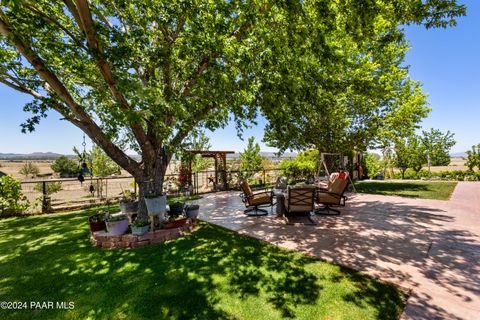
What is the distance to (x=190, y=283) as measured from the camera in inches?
119

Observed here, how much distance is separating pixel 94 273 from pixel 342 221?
5.63 meters

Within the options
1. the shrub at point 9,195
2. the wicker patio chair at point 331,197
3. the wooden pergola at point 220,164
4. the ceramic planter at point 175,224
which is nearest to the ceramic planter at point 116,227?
the ceramic planter at point 175,224

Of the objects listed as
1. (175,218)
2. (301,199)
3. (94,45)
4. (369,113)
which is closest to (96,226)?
(175,218)

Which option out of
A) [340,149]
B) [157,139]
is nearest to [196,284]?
[157,139]

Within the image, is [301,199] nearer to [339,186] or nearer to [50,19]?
[339,186]

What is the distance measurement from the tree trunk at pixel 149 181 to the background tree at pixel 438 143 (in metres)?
27.6

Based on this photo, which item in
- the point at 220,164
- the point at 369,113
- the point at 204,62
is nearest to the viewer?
the point at 204,62

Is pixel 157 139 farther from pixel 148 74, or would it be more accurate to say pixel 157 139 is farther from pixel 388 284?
pixel 388 284

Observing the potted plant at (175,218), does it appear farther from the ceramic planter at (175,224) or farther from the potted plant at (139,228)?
the potted plant at (139,228)

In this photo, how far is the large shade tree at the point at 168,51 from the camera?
379cm

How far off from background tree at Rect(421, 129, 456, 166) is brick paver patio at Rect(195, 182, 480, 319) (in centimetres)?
1966

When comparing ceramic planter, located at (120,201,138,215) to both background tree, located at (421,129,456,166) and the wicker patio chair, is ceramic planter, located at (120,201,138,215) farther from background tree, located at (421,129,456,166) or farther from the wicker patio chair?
background tree, located at (421,129,456,166)

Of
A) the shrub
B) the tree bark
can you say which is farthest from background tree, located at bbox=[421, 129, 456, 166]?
the shrub

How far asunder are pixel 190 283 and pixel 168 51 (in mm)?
4493
